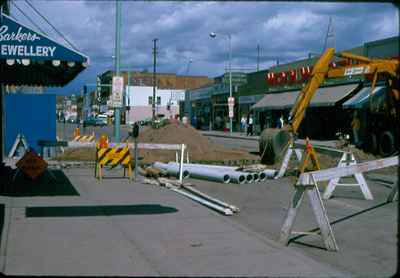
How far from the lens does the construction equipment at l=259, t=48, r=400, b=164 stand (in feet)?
64.7

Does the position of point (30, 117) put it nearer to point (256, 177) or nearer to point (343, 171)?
point (256, 177)

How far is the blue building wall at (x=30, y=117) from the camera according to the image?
934 inches

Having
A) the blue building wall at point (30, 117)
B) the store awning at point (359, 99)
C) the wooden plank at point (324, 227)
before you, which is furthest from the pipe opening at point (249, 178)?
the store awning at point (359, 99)

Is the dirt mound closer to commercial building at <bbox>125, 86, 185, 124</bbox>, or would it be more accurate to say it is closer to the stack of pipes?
the stack of pipes

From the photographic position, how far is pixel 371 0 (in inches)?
187

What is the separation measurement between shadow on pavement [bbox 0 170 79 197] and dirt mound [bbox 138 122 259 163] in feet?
20.4

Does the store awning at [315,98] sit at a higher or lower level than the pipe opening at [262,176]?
higher

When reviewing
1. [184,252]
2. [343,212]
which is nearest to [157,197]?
[343,212]

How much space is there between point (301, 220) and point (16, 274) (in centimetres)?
569

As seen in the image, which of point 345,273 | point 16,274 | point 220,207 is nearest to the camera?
point 16,274

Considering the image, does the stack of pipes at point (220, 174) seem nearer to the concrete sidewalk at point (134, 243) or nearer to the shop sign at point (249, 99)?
the concrete sidewalk at point (134, 243)

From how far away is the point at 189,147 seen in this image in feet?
89.1

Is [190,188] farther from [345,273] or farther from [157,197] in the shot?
[345,273]

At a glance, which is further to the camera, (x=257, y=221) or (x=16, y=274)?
(x=257, y=221)
